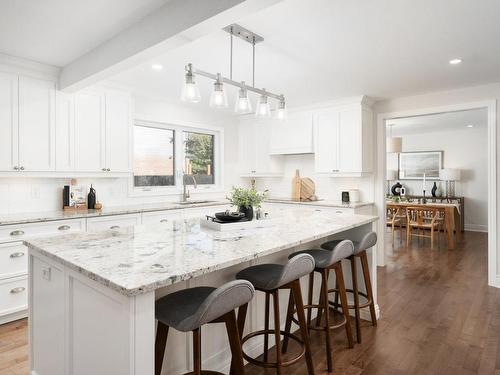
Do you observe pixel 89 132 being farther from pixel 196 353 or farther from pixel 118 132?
pixel 196 353

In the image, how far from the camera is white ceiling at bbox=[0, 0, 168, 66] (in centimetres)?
213

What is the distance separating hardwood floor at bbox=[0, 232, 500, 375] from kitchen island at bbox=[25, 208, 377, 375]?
0.59 meters

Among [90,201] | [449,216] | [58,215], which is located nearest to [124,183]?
[90,201]

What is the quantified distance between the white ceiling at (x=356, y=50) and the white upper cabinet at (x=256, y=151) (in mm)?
1420

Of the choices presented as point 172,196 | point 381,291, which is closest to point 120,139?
point 172,196

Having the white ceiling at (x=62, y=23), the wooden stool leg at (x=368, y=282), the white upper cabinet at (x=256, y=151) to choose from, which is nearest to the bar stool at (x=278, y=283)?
the wooden stool leg at (x=368, y=282)

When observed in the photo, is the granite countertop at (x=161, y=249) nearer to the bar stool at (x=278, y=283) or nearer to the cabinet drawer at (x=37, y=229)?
the bar stool at (x=278, y=283)

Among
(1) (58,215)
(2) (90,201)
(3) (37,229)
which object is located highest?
(2) (90,201)

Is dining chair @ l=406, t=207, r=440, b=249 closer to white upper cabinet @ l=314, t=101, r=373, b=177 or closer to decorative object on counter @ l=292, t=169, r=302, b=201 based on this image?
white upper cabinet @ l=314, t=101, r=373, b=177

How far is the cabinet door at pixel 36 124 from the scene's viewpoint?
3160 millimetres

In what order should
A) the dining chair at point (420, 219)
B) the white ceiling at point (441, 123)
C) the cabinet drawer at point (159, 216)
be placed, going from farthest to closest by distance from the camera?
the white ceiling at point (441, 123)
the dining chair at point (420, 219)
the cabinet drawer at point (159, 216)

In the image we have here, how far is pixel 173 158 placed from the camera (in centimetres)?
507

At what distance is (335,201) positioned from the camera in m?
5.08

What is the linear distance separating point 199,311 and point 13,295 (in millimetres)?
2512
